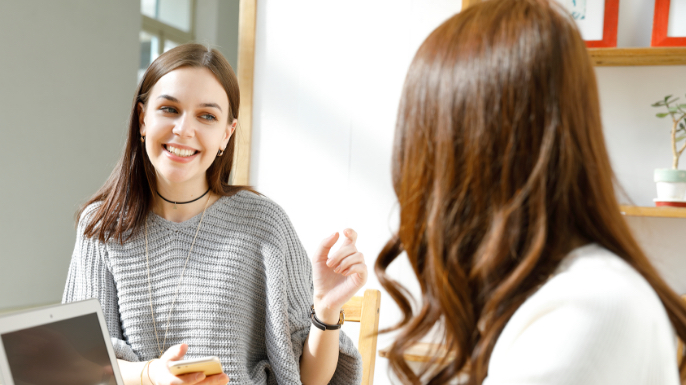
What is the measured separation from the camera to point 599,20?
6.01 feet

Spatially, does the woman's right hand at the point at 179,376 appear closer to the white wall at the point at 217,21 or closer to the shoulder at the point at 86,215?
the shoulder at the point at 86,215

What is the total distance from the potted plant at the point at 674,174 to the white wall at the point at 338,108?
0.15 m

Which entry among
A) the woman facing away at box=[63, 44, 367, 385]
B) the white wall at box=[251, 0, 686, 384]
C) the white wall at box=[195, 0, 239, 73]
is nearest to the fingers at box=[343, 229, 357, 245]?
the woman facing away at box=[63, 44, 367, 385]

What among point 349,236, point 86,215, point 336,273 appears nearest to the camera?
point 349,236

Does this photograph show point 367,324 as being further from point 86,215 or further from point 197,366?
point 86,215

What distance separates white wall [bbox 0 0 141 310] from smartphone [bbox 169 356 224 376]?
2.49 meters

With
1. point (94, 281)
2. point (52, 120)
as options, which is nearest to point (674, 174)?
point (94, 281)

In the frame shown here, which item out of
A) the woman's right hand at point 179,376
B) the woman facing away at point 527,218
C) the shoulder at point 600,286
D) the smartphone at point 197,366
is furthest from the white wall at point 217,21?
the shoulder at point 600,286

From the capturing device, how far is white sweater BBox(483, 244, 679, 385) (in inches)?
19.4

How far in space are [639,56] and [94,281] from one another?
1695 millimetres

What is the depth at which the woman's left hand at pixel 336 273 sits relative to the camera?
3.72 feet

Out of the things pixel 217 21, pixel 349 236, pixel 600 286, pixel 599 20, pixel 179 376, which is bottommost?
pixel 179 376

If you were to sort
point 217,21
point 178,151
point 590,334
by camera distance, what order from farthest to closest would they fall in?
point 217,21 < point 178,151 < point 590,334

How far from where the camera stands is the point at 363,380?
5.01ft
